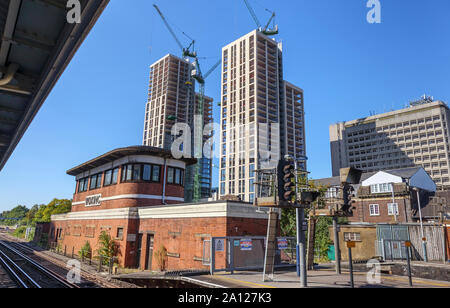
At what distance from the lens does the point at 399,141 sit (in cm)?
11838

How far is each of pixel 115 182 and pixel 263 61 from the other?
89854 millimetres

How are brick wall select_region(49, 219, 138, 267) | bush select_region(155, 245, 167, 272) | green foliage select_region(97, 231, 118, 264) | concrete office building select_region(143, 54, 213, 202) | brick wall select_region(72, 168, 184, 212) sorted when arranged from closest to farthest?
bush select_region(155, 245, 167, 272) < brick wall select_region(49, 219, 138, 267) < green foliage select_region(97, 231, 118, 264) < brick wall select_region(72, 168, 184, 212) < concrete office building select_region(143, 54, 213, 202)

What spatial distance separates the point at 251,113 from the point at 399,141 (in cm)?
6755

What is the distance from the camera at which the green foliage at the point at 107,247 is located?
2431cm

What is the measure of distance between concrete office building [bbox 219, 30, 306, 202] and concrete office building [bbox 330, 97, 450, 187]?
33531mm

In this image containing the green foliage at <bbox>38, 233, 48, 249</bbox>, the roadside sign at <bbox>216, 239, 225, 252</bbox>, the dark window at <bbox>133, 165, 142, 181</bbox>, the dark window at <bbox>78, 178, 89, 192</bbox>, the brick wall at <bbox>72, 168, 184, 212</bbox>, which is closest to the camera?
the roadside sign at <bbox>216, 239, 225, 252</bbox>

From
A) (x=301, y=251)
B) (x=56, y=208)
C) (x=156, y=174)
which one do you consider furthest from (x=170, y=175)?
(x=56, y=208)

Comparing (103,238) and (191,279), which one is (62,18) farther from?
(103,238)

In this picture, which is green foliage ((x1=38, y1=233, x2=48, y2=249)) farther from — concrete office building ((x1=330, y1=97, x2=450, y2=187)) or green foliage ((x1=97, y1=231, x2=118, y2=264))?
concrete office building ((x1=330, y1=97, x2=450, y2=187))

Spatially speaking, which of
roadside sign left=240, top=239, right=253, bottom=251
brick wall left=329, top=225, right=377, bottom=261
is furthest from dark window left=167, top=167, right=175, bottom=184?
brick wall left=329, top=225, right=377, bottom=261

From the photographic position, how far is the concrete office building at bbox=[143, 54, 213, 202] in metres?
131

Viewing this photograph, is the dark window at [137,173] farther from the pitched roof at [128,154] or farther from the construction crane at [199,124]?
the construction crane at [199,124]

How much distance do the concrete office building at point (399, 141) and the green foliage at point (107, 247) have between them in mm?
116617
